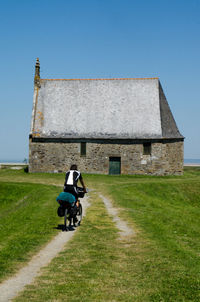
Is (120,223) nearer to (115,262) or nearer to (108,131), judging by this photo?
(115,262)

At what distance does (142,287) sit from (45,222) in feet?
25.8

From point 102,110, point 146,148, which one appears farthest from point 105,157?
point 102,110

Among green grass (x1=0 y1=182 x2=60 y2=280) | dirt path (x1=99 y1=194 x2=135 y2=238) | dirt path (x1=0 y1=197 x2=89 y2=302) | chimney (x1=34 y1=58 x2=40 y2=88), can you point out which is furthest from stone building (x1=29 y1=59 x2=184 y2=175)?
dirt path (x1=0 y1=197 x2=89 y2=302)

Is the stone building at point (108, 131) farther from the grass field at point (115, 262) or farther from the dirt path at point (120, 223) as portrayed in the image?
the grass field at point (115, 262)

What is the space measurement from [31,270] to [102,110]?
3389cm

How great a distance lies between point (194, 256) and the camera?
29.8 feet

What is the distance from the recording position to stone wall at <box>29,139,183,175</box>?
38.8 m

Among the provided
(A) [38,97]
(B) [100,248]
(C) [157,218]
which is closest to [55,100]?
(A) [38,97]

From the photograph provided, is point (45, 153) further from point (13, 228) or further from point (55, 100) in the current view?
point (13, 228)

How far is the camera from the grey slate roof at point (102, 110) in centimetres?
3947

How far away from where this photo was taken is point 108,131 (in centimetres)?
3950

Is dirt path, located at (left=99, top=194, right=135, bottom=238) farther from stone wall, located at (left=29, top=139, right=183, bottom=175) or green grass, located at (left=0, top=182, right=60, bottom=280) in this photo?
stone wall, located at (left=29, top=139, right=183, bottom=175)

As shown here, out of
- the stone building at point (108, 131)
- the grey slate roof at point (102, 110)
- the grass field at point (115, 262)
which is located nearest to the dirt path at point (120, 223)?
the grass field at point (115, 262)

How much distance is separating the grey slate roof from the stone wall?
3.55ft
